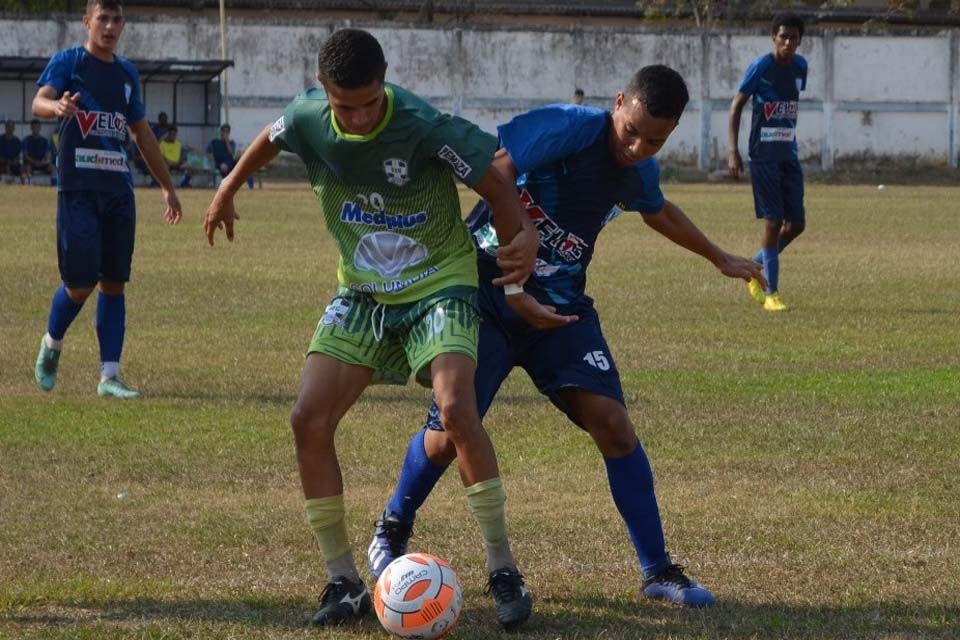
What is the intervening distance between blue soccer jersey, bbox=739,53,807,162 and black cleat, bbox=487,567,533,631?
971 cm

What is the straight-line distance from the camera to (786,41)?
44.9ft

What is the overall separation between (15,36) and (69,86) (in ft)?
113

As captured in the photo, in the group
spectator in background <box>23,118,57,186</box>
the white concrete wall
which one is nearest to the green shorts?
spectator in background <box>23,118,57,186</box>

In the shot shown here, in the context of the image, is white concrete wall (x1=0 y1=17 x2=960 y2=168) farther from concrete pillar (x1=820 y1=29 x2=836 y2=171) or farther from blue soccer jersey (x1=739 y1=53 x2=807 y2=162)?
blue soccer jersey (x1=739 y1=53 x2=807 y2=162)

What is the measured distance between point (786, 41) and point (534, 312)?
9.25m

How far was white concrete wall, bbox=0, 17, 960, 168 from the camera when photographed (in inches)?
1687

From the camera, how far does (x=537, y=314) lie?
5.09 m

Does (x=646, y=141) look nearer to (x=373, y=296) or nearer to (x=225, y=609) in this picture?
(x=373, y=296)

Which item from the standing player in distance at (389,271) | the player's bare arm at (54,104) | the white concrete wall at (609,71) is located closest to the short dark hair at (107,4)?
the player's bare arm at (54,104)

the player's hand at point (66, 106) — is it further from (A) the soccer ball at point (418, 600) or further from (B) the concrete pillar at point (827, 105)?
(B) the concrete pillar at point (827, 105)

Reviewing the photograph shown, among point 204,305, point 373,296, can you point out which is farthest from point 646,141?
point 204,305

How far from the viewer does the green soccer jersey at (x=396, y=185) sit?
4961 mm

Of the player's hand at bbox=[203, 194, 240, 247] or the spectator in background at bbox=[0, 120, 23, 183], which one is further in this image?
the spectator in background at bbox=[0, 120, 23, 183]

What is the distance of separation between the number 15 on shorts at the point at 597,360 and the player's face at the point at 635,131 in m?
0.65
